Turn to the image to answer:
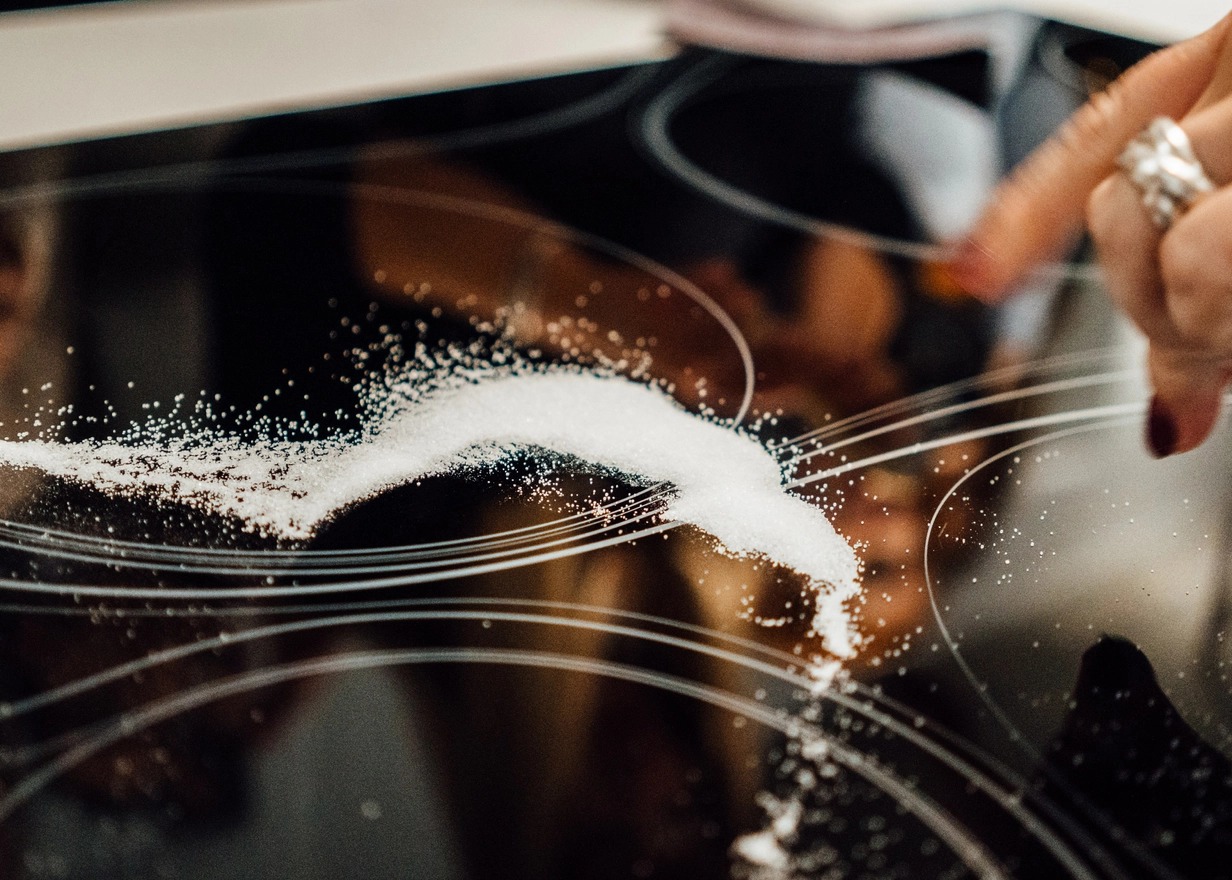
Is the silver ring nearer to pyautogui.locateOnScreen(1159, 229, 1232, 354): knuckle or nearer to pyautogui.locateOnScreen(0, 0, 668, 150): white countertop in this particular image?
pyautogui.locateOnScreen(1159, 229, 1232, 354): knuckle

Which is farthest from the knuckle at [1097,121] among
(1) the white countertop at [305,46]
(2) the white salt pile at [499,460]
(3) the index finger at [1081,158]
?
(1) the white countertop at [305,46]

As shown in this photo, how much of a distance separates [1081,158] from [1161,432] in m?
0.14

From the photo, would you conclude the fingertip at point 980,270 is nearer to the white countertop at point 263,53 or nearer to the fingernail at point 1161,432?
the fingernail at point 1161,432

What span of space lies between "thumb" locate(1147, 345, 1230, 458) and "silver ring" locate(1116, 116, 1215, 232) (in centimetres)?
9

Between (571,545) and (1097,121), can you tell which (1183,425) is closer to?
(1097,121)

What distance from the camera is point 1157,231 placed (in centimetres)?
44

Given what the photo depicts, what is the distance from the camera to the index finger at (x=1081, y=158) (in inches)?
19.2

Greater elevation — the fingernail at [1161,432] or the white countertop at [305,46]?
the white countertop at [305,46]

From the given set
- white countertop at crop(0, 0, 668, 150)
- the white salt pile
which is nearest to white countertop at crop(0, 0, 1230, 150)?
white countertop at crop(0, 0, 668, 150)

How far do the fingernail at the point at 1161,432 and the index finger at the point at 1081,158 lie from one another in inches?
3.9

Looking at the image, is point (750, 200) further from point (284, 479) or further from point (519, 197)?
point (284, 479)

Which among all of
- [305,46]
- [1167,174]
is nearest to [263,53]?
[305,46]

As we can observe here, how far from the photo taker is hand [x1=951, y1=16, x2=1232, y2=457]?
0.42 metres

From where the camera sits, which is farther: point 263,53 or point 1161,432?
point 263,53
